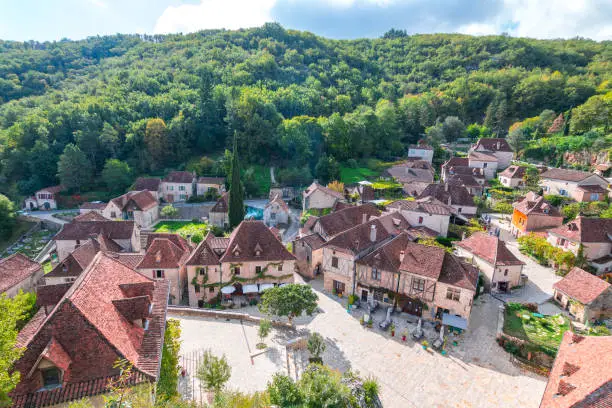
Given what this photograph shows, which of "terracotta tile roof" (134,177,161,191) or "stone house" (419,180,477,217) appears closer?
"stone house" (419,180,477,217)

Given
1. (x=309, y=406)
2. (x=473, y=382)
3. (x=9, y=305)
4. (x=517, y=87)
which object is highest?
(x=517, y=87)

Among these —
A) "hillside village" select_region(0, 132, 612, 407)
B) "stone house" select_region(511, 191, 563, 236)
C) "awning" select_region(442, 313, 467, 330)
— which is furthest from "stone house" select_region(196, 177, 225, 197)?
"stone house" select_region(511, 191, 563, 236)

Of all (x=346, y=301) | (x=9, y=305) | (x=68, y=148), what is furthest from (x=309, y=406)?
(x=68, y=148)

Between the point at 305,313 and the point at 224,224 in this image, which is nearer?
the point at 305,313

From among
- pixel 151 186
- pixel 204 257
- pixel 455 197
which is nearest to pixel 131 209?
pixel 151 186

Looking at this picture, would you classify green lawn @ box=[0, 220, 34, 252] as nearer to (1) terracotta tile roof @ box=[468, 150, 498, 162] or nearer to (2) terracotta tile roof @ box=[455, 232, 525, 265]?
(2) terracotta tile roof @ box=[455, 232, 525, 265]

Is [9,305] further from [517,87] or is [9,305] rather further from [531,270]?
[517,87]

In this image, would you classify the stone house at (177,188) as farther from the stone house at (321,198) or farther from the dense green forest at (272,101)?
the stone house at (321,198)

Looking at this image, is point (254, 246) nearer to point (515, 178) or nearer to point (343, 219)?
point (343, 219)
